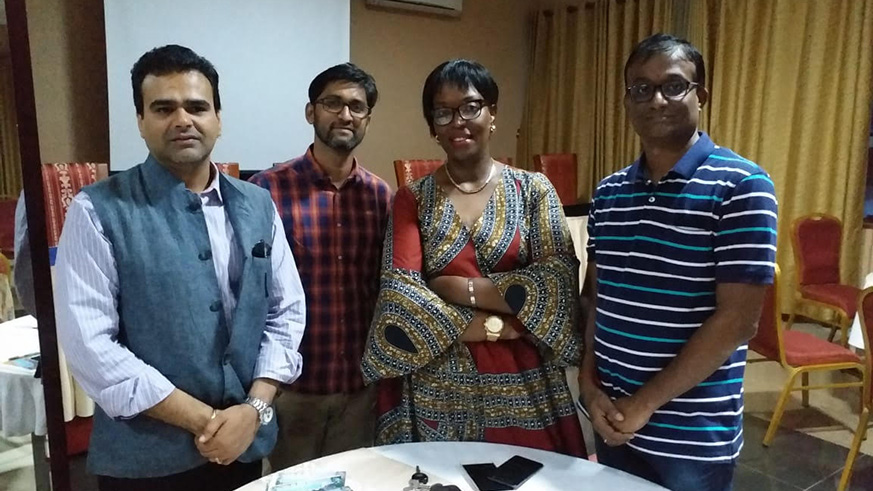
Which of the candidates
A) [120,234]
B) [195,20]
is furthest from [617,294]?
[195,20]

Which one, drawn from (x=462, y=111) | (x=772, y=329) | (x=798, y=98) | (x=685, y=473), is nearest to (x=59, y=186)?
→ (x=462, y=111)

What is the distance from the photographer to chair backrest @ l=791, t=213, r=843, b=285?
3.84m

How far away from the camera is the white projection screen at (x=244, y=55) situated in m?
3.85

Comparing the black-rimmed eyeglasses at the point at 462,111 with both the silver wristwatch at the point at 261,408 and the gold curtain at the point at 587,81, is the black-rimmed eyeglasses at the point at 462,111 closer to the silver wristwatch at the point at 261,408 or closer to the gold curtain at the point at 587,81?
the silver wristwatch at the point at 261,408

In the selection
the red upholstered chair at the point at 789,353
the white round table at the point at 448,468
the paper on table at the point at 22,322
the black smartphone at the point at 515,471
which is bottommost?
the red upholstered chair at the point at 789,353

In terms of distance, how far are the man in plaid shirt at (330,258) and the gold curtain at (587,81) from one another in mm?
4050

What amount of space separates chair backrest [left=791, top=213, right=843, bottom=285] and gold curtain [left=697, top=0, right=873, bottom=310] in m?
0.49

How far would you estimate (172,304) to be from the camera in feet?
4.00

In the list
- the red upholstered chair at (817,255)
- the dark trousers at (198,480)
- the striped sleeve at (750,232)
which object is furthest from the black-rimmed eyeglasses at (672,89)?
the red upholstered chair at (817,255)

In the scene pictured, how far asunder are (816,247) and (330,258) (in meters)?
3.36

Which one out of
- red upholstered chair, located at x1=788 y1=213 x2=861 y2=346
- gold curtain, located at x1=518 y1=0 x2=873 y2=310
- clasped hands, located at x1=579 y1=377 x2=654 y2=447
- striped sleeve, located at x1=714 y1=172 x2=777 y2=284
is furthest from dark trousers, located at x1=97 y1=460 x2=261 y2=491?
gold curtain, located at x1=518 y1=0 x2=873 y2=310

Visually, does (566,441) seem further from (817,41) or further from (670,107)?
(817,41)

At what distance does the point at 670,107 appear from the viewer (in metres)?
1.28

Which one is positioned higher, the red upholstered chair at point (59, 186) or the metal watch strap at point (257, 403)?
the red upholstered chair at point (59, 186)
